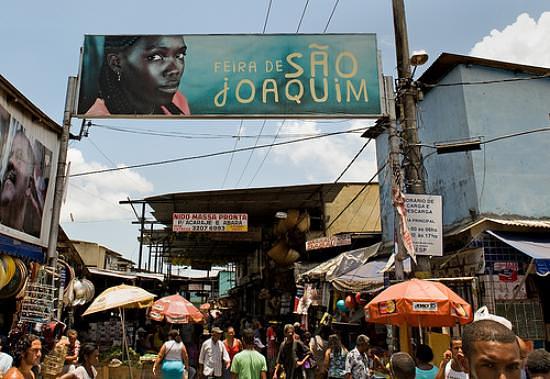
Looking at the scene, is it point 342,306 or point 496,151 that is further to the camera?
point 342,306

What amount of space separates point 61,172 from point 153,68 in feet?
9.31

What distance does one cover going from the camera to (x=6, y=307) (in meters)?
10.5

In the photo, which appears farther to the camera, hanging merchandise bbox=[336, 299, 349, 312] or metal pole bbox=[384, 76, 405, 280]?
hanging merchandise bbox=[336, 299, 349, 312]

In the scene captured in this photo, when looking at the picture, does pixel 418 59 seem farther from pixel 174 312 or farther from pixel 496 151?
pixel 174 312

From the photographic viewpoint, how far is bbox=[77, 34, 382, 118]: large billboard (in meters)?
9.52

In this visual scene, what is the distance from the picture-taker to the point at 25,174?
9.89 m

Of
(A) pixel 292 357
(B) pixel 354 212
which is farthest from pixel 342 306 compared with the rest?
(B) pixel 354 212

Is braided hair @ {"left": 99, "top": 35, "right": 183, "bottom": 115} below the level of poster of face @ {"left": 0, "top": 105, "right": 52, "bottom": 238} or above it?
above

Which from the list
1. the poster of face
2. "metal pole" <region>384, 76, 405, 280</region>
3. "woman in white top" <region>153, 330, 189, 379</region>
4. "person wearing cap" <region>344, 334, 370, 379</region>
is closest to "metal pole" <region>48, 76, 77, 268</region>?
the poster of face

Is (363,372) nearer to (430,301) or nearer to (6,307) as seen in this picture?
(430,301)

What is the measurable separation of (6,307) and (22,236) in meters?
1.91

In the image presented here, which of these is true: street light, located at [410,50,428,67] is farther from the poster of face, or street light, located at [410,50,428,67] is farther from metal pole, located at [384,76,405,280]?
the poster of face

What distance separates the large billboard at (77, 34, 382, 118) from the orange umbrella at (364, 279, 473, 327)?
4.31 m

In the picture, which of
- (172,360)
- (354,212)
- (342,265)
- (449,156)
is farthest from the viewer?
(354,212)
